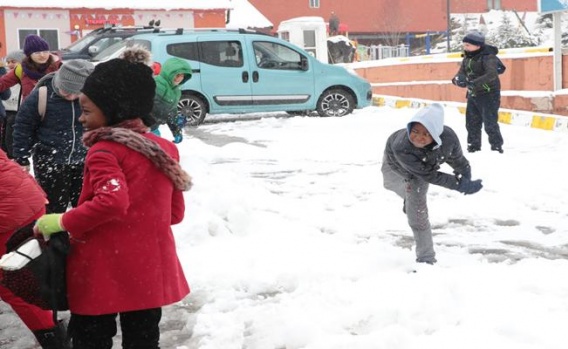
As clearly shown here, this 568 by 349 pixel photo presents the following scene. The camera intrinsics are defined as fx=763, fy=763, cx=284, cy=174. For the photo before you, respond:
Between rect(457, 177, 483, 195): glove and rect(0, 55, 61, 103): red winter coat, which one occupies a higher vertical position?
rect(0, 55, 61, 103): red winter coat

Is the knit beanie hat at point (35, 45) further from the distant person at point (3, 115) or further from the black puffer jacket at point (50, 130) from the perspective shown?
the distant person at point (3, 115)

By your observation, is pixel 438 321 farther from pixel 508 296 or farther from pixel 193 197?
pixel 193 197

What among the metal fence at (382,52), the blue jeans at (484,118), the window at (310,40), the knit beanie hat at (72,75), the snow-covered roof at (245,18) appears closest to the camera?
the knit beanie hat at (72,75)

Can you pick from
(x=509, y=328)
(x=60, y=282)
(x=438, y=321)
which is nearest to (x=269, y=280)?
(x=438, y=321)

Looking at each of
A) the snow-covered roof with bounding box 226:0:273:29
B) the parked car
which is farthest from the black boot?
the snow-covered roof with bounding box 226:0:273:29

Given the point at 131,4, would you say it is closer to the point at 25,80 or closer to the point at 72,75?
the point at 25,80

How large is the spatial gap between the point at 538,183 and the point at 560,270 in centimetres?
332

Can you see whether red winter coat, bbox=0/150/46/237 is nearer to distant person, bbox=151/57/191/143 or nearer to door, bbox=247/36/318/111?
distant person, bbox=151/57/191/143

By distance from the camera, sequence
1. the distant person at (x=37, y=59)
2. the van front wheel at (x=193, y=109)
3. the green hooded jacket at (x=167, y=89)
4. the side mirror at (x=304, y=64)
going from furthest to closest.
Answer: the side mirror at (x=304, y=64)
the van front wheel at (x=193, y=109)
the green hooded jacket at (x=167, y=89)
the distant person at (x=37, y=59)

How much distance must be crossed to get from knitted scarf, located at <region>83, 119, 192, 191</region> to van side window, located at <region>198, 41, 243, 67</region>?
12.1m

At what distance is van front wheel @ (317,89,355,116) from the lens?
51.8 feet

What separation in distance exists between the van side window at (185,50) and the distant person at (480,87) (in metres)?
6.37

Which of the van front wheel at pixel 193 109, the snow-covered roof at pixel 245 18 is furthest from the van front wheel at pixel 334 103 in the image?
the snow-covered roof at pixel 245 18

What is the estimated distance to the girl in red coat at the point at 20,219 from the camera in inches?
143
